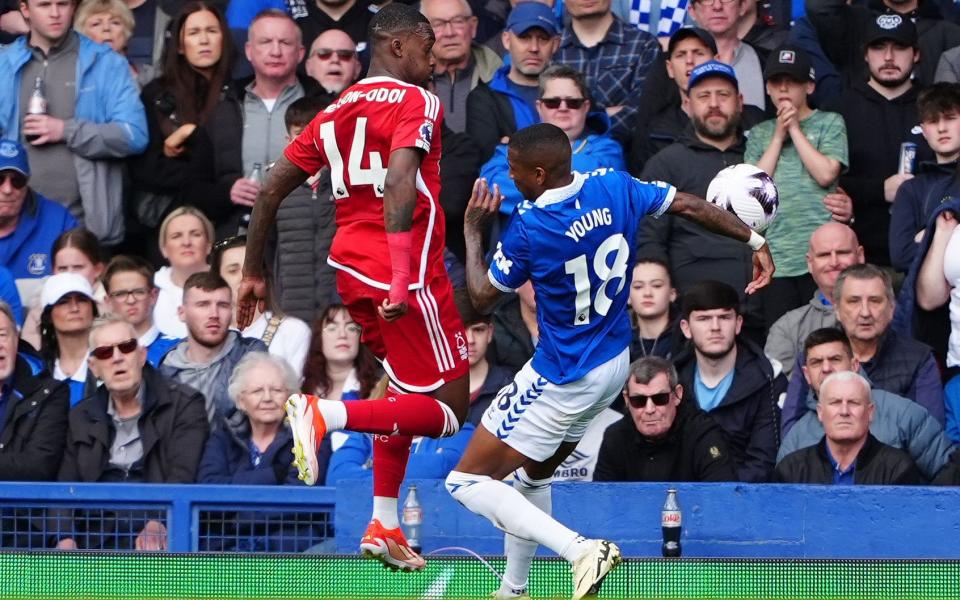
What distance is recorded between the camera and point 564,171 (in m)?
7.95

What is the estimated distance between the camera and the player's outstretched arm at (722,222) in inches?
321

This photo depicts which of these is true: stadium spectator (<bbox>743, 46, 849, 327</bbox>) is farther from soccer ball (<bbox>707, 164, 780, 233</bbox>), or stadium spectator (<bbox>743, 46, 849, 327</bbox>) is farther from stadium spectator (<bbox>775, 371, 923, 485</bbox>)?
soccer ball (<bbox>707, 164, 780, 233</bbox>)

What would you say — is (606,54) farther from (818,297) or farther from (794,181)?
(818,297)

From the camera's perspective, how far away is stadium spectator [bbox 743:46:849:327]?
1164 cm

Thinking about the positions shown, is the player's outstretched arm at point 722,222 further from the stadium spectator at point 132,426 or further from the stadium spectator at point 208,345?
the stadium spectator at point 208,345

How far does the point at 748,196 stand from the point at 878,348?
2.44m

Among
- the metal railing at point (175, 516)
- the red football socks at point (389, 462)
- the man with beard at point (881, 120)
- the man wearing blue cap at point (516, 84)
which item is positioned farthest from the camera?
the man wearing blue cap at point (516, 84)

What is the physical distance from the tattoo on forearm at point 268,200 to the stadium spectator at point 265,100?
4322 mm

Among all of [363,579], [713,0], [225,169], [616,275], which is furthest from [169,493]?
[713,0]

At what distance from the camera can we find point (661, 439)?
9.93 m

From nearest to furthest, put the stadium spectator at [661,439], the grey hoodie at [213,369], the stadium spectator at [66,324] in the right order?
the stadium spectator at [661,439]
the grey hoodie at [213,369]
the stadium spectator at [66,324]

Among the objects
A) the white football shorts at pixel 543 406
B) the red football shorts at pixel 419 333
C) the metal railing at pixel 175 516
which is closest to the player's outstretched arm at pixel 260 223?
the red football shorts at pixel 419 333

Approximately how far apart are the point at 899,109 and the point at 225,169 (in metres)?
4.38

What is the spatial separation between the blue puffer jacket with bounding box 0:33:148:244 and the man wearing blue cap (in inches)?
90.0
